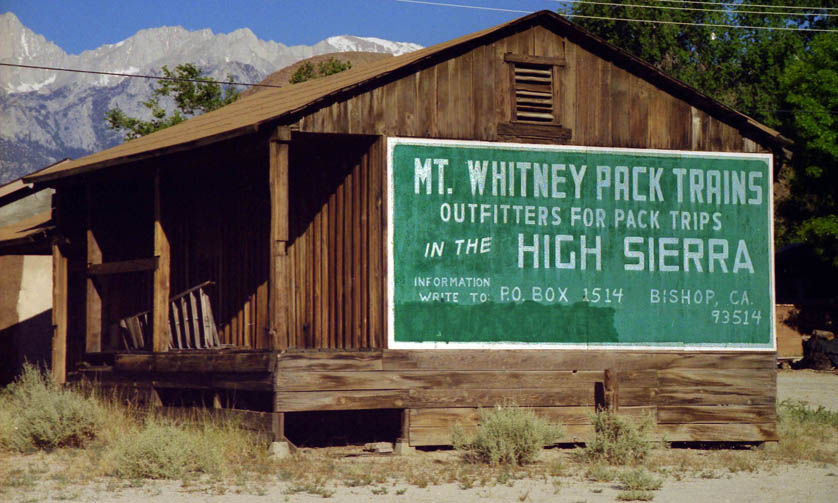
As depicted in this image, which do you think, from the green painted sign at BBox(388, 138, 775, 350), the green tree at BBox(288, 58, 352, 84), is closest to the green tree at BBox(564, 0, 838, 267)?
the green tree at BBox(288, 58, 352, 84)

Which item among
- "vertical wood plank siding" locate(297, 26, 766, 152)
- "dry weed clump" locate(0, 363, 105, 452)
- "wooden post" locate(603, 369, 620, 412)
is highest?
"vertical wood plank siding" locate(297, 26, 766, 152)

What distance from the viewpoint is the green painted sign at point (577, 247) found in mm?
16375

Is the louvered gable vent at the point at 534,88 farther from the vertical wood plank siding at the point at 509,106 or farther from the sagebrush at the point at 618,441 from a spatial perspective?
the sagebrush at the point at 618,441

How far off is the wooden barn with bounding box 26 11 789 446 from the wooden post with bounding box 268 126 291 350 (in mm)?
25

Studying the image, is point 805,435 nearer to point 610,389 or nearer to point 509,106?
point 610,389

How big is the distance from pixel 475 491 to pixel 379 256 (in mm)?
4409

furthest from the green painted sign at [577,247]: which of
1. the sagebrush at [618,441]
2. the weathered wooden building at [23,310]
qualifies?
the weathered wooden building at [23,310]

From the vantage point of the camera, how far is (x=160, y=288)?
17906 mm

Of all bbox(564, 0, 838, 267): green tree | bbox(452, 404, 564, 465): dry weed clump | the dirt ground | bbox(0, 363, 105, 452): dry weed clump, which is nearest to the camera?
the dirt ground

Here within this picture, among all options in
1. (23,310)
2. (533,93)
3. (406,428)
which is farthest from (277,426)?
(23,310)

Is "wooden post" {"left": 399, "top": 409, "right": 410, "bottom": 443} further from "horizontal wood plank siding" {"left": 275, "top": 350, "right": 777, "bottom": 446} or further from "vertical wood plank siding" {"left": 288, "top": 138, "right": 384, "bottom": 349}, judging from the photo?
"vertical wood plank siding" {"left": 288, "top": 138, "right": 384, "bottom": 349}

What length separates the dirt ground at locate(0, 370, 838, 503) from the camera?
12.0 metres

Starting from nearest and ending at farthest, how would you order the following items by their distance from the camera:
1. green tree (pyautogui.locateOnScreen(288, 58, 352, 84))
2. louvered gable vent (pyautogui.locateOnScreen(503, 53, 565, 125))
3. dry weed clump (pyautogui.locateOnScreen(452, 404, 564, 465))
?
dry weed clump (pyautogui.locateOnScreen(452, 404, 564, 465)) → louvered gable vent (pyautogui.locateOnScreen(503, 53, 565, 125)) → green tree (pyautogui.locateOnScreen(288, 58, 352, 84))

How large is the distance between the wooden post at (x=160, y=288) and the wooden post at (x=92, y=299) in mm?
2448
